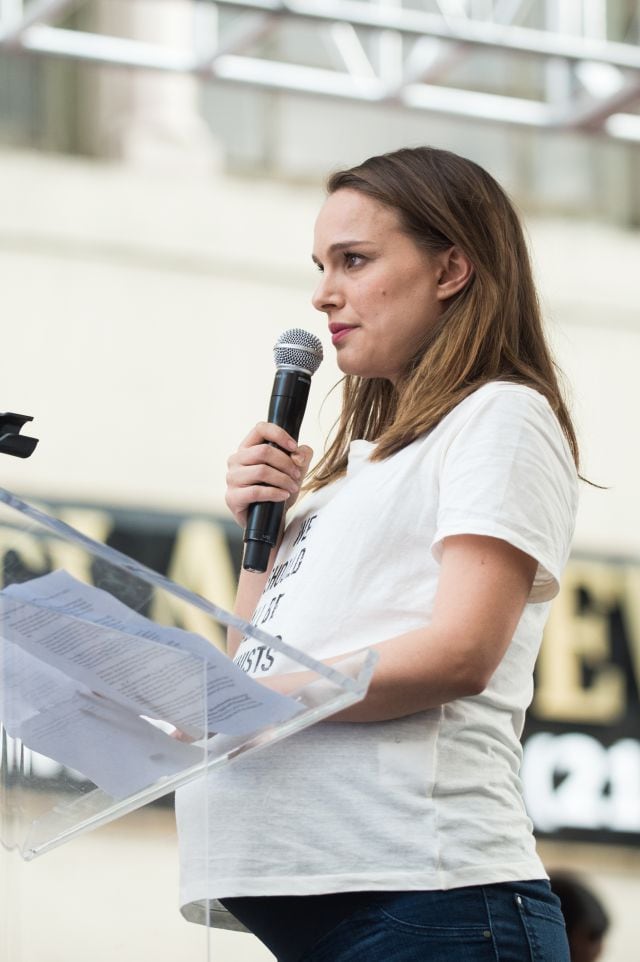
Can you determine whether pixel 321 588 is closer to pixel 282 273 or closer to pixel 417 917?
pixel 417 917

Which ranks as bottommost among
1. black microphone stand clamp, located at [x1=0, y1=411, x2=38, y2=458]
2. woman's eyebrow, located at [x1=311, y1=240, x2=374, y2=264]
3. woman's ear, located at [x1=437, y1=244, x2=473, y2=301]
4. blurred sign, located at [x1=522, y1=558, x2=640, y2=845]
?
blurred sign, located at [x1=522, y1=558, x2=640, y2=845]

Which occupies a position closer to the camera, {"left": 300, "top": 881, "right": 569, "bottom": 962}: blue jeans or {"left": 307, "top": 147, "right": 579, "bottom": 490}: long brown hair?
{"left": 300, "top": 881, "right": 569, "bottom": 962}: blue jeans

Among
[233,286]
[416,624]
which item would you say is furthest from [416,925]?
[233,286]

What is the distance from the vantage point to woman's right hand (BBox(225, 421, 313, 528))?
1.83 meters

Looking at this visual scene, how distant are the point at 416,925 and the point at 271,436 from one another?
0.57m

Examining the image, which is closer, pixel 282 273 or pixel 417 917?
pixel 417 917

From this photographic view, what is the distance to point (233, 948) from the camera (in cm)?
156

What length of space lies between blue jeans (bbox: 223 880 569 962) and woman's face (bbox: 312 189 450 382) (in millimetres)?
611

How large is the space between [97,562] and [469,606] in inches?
14.9

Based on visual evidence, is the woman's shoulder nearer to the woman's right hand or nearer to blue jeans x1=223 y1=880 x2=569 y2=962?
the woman's right hand

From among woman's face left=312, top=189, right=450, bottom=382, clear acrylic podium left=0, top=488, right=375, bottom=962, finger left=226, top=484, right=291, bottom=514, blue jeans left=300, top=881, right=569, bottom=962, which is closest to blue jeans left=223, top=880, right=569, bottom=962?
blue jeans left=300, top=881, right=569, bottom=962

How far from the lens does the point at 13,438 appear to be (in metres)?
1.47

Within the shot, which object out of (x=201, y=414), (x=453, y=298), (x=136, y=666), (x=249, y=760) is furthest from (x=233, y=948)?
(x=201, y=414)

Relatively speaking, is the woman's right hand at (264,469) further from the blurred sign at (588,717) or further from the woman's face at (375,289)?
the blurred sign at (588,717)
